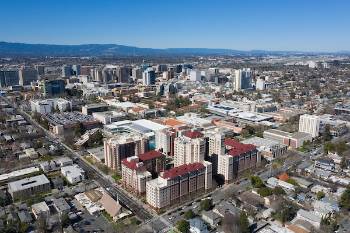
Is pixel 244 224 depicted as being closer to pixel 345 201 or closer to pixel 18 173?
pixel 345 201

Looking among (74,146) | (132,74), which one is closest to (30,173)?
(74,146)

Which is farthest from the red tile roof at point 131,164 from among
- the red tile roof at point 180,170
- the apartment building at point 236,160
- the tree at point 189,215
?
the apartment building at point 236,160

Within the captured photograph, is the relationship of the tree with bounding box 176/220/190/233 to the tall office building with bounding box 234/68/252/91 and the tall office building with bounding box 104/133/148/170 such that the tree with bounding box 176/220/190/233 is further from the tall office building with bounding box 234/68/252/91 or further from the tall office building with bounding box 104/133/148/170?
the tall office building with bounding box 234/68/252/91

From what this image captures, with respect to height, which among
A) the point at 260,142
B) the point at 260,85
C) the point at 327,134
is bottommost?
the point at 260,142

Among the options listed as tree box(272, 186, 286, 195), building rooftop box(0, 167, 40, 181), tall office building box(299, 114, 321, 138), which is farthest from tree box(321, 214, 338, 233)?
building rooftop box(0, 167, 40, 181)

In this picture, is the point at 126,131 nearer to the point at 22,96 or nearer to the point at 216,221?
the point at 216,221

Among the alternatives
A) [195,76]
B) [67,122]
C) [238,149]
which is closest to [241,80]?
[195,76]

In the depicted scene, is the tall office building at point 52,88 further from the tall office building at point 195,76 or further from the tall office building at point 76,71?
the tall office building at point 195,76
